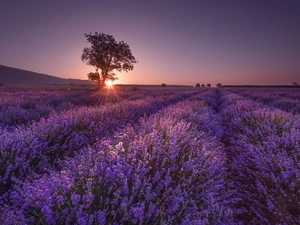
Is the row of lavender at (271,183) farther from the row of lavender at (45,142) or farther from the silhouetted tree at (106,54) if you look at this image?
the silhouetted tree at (106,54)

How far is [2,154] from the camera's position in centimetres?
208

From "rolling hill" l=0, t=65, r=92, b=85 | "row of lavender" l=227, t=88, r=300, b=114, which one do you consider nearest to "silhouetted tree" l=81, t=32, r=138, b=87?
"row of lavender" l=227, t=88, r=300, b=114

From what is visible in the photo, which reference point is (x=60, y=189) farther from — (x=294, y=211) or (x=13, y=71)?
(x=13, y=71)

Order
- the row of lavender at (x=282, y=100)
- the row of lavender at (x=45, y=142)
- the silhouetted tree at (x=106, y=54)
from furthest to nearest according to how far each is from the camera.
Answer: the silhouetted tree at (x=106, y=54) → the row of lavender at (x=282, y=100) → the row of lavender at (x=45, y=142)

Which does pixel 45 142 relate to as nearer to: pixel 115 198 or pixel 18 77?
pixel 115 198

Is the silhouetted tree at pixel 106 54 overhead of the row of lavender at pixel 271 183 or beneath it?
overhead

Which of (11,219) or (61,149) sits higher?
(11,219)

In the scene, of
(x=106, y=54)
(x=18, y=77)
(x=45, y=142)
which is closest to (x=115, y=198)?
(x=45, y=142)

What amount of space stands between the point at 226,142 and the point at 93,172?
3677mm

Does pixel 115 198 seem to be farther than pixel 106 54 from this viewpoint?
No

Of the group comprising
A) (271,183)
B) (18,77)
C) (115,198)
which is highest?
(18,77)

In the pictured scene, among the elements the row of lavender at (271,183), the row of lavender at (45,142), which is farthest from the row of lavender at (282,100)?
the row of lavender at (45,142)

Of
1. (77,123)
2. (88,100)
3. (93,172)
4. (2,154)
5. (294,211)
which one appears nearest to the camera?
(93,172)

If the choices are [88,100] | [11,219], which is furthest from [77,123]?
[88,100]
